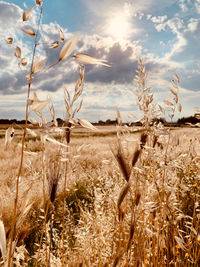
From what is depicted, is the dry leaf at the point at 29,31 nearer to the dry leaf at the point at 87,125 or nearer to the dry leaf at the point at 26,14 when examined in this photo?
the dry leaf at the point at 26,14

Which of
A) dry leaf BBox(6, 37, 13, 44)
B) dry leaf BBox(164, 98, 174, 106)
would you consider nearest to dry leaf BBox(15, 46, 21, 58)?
dry leaf BBox(6, 37, 13, 44)

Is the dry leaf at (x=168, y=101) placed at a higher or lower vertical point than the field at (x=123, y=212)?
higher

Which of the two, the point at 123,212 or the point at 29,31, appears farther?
the point at 123,212

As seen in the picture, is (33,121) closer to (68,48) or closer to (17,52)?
(17,52)

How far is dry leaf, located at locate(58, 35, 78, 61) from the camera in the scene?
1.86ft

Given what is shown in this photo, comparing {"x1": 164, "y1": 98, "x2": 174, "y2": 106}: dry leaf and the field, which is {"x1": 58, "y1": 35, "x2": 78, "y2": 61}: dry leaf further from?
{"x1": 164, "y1": 98, "x2": 174, "y2": 106}: dry leaf

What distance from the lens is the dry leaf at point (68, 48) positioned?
57cm

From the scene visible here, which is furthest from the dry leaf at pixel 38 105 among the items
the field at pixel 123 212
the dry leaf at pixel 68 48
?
the field at pixel 123 212

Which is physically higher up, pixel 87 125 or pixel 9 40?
pixel 9 40

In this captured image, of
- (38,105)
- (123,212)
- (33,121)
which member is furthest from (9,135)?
(123,212)

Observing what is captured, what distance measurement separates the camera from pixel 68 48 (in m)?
0.58

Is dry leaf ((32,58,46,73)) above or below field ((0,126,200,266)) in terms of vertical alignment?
above

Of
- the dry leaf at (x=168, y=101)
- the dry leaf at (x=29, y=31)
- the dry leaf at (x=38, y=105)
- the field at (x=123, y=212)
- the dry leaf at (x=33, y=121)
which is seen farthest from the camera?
the dry leaf at (x=168, y=101)

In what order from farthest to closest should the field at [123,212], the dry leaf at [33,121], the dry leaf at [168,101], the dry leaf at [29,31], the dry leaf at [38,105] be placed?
the dry leaf at [168,101] → the field at [123,212] → the dry leaf at [33,121] → the dry leaf at [29,31] → the dry leaf at [38,105]
